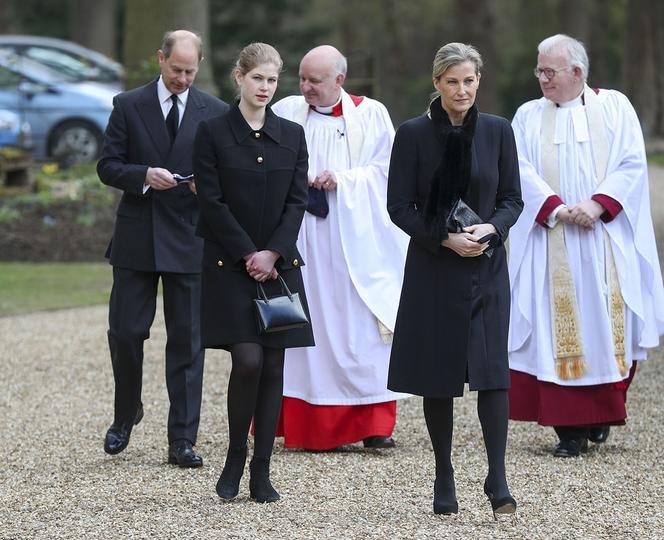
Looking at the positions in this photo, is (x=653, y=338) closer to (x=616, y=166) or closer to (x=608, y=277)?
(x=608, y=277)

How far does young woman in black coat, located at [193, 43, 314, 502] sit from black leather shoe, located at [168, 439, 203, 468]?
784 mm

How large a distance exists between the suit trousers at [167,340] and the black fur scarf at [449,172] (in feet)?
5.59

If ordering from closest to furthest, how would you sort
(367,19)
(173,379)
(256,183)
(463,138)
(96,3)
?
(463,138) → (256,183) → (173,379) → (96,3) → (367,19)

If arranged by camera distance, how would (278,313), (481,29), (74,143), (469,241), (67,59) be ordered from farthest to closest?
(481,29), (67,59), (74,143), (278,313), (469,241)

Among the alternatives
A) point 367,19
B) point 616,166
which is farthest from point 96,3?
point 616,166

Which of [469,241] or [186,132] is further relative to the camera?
[186,132]

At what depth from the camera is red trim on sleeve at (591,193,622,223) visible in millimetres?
6922

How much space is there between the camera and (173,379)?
6738 mm

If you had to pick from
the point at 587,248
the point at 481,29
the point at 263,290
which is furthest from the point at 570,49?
the point at 481,29

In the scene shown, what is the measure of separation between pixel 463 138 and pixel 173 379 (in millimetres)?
2146

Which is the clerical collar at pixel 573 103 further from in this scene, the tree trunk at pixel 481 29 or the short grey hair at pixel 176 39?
the tree trunk at pixel 481 29

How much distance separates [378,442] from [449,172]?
2.15 metres

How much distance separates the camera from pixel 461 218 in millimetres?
5297

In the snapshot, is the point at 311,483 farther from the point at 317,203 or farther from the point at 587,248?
the point at 587,248
